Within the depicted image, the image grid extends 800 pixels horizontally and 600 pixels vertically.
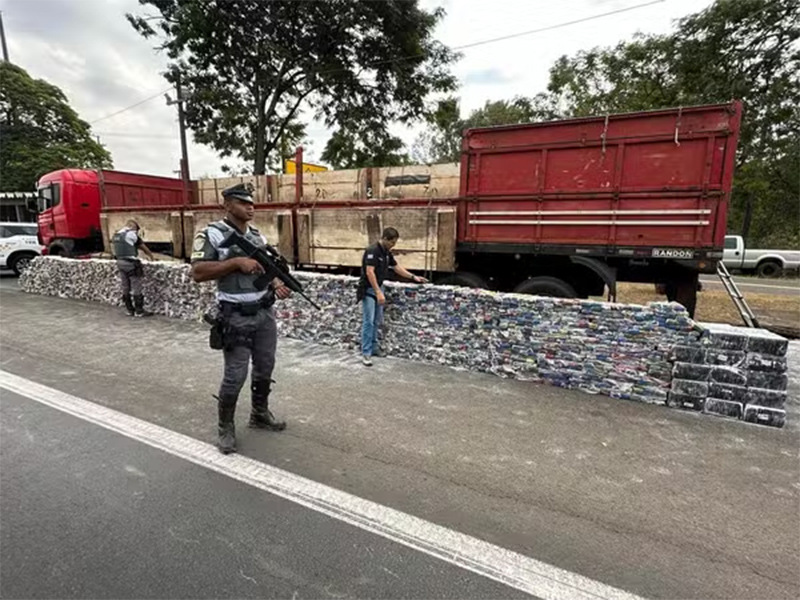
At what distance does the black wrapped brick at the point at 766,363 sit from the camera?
366 centimetres

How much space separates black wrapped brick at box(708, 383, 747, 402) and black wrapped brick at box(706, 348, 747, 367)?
18cm

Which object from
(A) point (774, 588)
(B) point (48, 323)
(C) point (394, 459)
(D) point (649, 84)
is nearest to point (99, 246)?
(B) point (48, 323)

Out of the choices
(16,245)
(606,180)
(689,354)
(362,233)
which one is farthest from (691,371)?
(16,245)

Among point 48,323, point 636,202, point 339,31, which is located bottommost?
point 48,323

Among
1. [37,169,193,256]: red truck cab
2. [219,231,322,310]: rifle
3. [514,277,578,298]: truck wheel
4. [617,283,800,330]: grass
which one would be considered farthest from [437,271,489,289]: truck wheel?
[37,169,193,256]: red truck cab

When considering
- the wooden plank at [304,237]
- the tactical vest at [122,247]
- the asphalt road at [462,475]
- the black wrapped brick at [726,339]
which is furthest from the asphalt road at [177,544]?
the tactical vest at [122,247]

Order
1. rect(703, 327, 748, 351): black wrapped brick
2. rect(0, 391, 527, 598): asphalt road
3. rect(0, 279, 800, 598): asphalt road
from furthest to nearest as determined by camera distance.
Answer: rect(703, 327, 748, 351): black wrapped brick
rect(0, 279, 800, 598): asphalt road
rect(0, 391, 527, 598): asphalt road

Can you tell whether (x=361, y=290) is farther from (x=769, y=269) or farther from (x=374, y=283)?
(x=769, y=269)

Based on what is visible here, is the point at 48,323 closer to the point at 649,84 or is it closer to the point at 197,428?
the point at 197,428

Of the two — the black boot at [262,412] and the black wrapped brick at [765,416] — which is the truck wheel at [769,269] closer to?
the black wrapped brick at [765,416]

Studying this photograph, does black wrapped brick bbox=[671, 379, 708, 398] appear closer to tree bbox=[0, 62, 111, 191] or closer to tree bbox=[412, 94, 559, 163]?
tree bbox=[412, 94, 559, 163]

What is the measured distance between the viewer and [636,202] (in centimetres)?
547

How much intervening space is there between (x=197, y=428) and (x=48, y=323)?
5445mm

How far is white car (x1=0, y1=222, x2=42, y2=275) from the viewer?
538 inches
